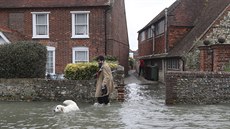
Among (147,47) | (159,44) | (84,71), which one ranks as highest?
(147,47)

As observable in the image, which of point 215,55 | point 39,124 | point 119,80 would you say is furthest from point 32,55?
point 215,55

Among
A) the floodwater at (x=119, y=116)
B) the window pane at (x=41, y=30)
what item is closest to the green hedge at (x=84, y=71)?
the floodwater at (x=119, y=116)

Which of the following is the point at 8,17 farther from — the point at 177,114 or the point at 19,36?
the point at 177,114

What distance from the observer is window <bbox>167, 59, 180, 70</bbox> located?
28.5 metres

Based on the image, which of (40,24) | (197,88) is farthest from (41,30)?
(197,88)

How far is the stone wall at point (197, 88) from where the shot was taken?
1566 centimetres

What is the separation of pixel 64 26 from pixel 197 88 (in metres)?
14.7

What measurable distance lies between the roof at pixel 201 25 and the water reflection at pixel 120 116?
443 inches

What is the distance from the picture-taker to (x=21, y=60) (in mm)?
17203

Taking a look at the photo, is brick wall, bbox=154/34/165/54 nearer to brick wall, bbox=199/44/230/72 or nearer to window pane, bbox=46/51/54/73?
window pane, bbox=46/51/54/73

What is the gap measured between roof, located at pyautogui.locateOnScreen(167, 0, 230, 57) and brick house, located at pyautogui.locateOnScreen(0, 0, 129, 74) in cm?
500

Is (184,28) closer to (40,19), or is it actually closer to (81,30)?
(81,30)

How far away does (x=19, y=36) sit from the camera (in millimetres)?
28000

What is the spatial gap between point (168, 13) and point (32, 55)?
16250mm
